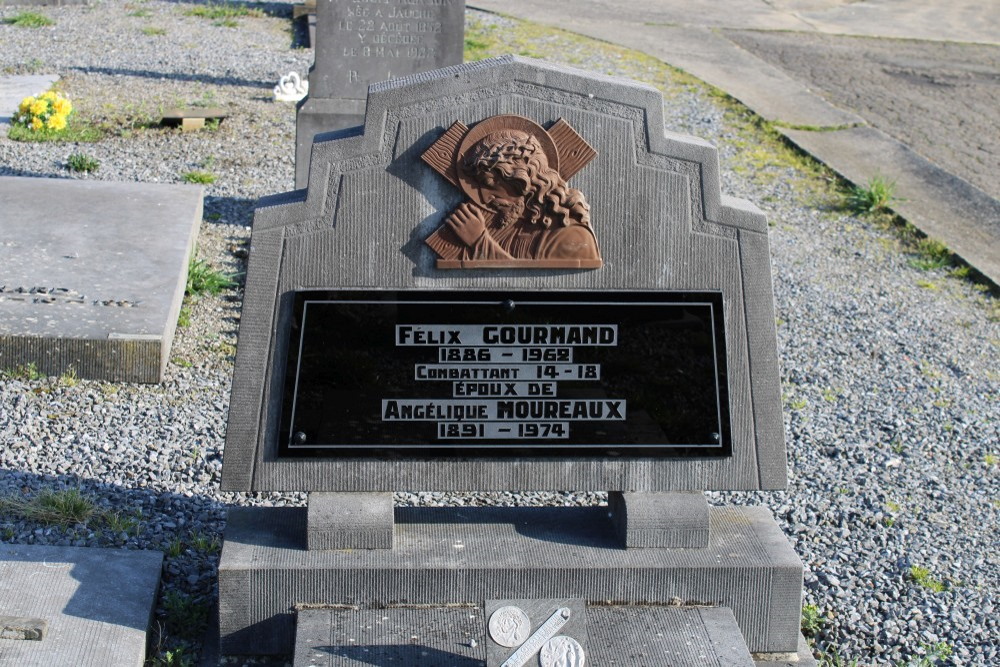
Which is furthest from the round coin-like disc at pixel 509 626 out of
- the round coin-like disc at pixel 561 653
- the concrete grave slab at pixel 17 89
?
the concrete grave slab at pixel 17 89

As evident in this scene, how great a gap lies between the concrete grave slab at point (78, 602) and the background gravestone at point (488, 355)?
12.8 inches

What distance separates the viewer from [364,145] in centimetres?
371

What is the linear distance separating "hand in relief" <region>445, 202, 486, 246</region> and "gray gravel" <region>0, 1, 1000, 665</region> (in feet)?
5.15

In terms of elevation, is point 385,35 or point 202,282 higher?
point 385,35

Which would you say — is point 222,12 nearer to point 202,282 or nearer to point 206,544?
point 202,282

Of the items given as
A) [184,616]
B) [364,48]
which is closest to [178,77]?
[364,48]

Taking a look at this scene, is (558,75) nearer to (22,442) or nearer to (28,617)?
(28,617)

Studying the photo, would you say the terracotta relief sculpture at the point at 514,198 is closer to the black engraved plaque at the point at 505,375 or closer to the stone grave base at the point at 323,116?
the black engraved plaque at the point at 505,375

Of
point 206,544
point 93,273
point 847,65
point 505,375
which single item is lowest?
point 206,544

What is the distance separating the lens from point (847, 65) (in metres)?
15.6

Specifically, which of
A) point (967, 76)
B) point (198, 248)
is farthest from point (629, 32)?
point (198, 248)

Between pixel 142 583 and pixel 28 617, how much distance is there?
1.30ft

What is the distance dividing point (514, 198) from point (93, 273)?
3.56 meters

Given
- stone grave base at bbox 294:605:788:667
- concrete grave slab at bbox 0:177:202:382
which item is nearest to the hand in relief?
stone grave base at bbox 294:605:788:667
